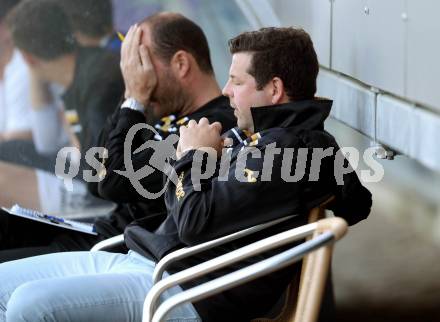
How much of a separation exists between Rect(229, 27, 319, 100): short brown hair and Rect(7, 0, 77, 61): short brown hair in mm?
2392

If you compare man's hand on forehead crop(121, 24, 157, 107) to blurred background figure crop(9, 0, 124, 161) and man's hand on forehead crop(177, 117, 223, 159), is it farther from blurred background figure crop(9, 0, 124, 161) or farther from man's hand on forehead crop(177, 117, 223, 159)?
blurred background figure crop(9, 0, 124, 161)

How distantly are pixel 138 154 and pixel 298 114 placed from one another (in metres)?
0.86

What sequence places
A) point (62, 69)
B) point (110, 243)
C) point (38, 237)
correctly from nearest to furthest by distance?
point (110, 243) < point (38, 237) < point (62, 69)

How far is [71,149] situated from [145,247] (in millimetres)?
2285

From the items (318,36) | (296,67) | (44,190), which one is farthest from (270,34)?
(44,190)

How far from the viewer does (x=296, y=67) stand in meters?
2.90

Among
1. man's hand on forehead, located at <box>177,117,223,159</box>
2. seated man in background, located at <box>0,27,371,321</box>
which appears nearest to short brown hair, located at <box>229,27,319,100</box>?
seated man in background, located at <box>0,27,371,321</box>

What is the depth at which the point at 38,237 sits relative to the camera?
3801 mm

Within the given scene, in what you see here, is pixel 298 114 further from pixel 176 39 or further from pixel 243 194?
pixel 176 39

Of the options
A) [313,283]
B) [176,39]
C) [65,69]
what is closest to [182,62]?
[176,39]

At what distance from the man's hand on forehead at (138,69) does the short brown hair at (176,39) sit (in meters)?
0.05

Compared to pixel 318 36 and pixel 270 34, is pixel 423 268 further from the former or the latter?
pixel 270 34

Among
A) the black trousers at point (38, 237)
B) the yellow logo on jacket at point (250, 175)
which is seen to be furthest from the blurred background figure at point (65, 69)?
the yellow logo on jacket at point (250, 175)

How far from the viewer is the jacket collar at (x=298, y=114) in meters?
2.87
